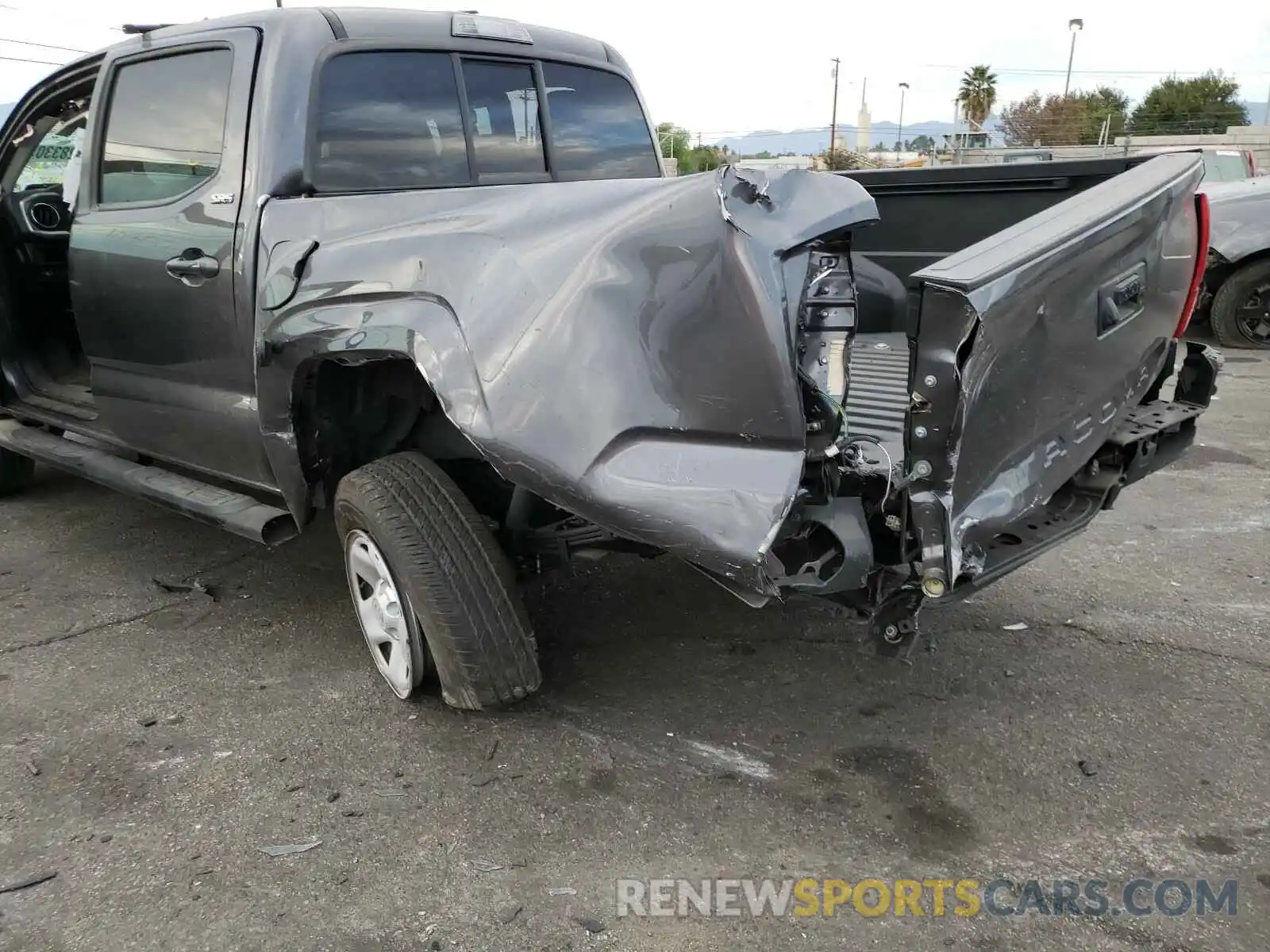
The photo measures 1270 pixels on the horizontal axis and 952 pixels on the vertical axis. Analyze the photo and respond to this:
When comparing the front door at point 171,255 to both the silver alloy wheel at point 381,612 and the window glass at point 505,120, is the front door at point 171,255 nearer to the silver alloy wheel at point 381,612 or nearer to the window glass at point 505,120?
the silver alloy wheel at point 381,612

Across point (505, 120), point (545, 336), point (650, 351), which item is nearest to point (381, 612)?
point (545, 336)

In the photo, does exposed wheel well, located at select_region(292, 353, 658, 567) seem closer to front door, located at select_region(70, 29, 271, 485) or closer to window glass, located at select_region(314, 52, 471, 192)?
front door, located at select_region(70, 29, 271, 485)

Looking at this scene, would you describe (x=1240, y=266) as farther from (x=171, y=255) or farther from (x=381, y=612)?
(x=171, y=255)

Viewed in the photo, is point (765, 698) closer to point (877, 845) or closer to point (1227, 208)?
point (877, 845)

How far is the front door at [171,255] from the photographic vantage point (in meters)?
3.29

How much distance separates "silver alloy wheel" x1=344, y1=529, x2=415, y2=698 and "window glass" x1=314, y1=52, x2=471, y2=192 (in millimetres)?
1208

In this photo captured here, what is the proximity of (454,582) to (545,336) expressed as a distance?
0.82 meters

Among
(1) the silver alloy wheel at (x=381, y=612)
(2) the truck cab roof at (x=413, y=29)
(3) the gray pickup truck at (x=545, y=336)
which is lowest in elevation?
(1) the silver alloy wheel at (x=381, y=612)

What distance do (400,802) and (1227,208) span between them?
9.50 metres

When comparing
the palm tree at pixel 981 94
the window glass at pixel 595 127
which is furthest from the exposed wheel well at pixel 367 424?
the palm tree at pixel 981 94

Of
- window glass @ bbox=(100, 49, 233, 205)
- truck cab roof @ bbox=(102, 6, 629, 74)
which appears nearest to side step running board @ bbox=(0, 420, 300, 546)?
window glass @ bbox=(100, 49, 233, 205)

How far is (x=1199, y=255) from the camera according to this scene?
125 inches

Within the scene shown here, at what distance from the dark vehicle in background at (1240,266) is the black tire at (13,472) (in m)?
9.53

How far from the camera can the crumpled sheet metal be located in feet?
7.26
